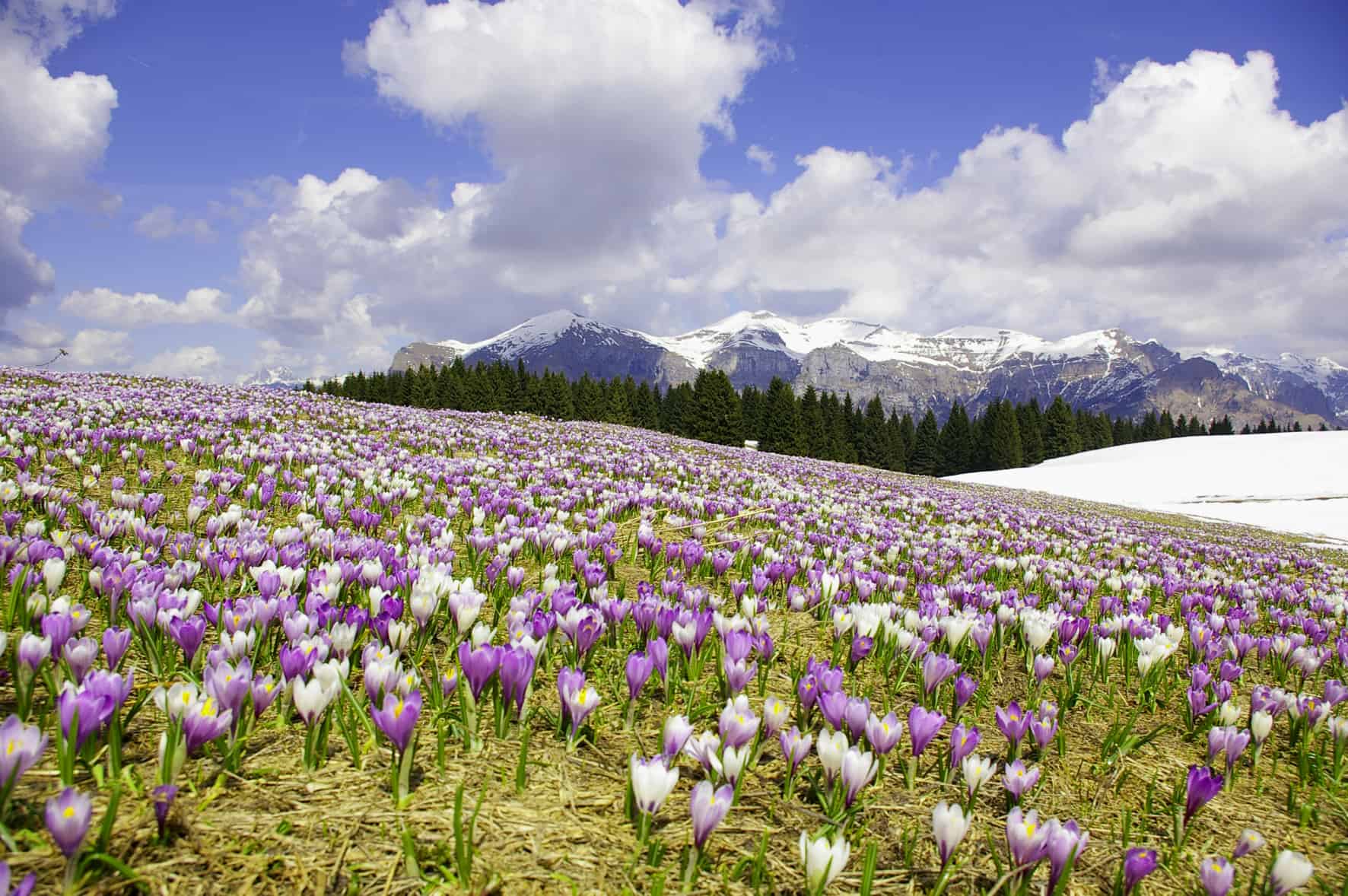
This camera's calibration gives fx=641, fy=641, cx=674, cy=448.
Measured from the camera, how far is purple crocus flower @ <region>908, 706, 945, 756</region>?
8.03 ft

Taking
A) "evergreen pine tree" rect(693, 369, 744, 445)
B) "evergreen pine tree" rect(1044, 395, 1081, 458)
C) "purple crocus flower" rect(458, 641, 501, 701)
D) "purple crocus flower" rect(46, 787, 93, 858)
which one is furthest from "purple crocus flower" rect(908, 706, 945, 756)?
"evergreen pine tree" rect(1044, 395, 1081, 458)

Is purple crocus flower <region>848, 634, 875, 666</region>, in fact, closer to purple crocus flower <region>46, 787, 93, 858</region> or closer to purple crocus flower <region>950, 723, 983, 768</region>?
purple crocus flower <region>950, 723, 983, 768</region>

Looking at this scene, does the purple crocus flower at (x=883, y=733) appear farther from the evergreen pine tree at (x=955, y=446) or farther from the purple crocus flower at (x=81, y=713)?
the evergreen pine tree at (x=955, y=446)

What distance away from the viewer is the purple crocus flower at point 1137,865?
1906mm

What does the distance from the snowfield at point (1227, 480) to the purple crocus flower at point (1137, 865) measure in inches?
1122

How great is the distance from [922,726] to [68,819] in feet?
8.33

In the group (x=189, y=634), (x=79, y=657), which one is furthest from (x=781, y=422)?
(x=79, y=657)

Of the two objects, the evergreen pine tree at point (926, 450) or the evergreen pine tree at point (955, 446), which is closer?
the evergreen pine tree at point (955, 446)

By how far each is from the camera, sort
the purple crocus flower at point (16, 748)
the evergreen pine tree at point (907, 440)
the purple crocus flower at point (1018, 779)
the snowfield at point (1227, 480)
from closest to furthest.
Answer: the purple crocus flower at point (16, 748) → the purple crocus flower at point (1018, 779) → the snowfield at point (1227, 480) → the evergreen pine tree at point (907, 440)

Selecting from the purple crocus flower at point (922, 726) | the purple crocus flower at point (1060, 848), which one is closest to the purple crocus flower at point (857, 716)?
the purple crocus flower at point (922, 726)

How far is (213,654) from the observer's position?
7.36ft

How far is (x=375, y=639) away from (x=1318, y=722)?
4.53m

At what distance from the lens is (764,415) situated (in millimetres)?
75438

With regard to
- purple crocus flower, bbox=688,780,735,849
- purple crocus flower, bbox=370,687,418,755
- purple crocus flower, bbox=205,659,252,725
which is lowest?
purple crocus flower, bbox=688,780,735,849
